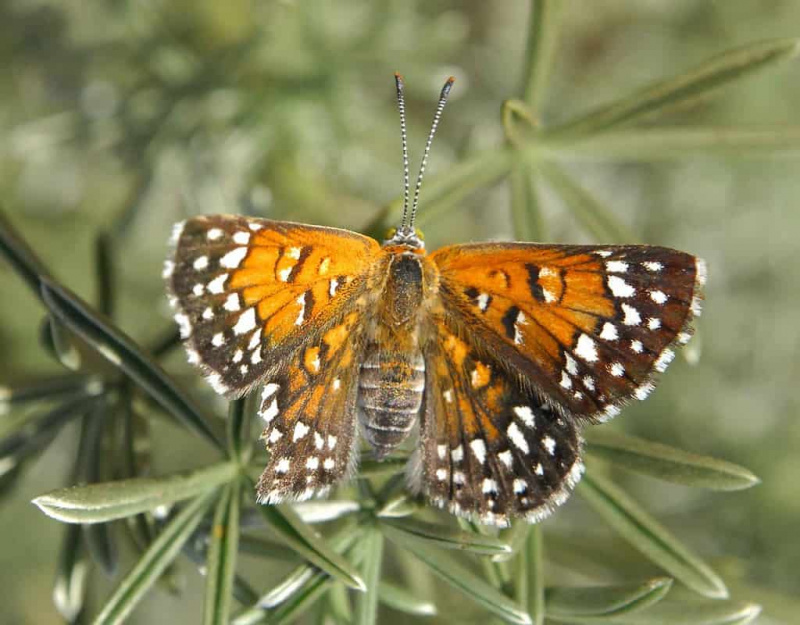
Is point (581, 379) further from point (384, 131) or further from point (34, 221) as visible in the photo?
point (34, 221)

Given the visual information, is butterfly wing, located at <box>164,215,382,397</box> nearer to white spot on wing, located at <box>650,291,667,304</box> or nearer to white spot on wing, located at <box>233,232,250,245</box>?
white spot on wing, located at <box>233,232,250,245</box>

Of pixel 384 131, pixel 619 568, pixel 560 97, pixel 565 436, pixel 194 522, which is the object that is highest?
pixel 560 97

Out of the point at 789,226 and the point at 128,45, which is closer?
the point at 128,45

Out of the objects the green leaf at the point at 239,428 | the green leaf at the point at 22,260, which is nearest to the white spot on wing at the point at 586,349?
the green leaf at the point at 239,428

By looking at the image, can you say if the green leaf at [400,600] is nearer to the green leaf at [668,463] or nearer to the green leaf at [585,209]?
the green leaf at [668,463]

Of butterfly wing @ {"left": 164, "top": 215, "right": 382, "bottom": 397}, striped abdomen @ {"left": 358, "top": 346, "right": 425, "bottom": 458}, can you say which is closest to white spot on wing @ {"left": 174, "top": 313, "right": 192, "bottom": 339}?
butterfly wing @ {"left": 164, "top": 215, "right": 382, "bottom": 397}

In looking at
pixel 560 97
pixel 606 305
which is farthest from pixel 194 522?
pixel 560 97

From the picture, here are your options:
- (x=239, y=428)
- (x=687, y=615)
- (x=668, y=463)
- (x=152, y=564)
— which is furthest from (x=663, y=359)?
(x=152, y=564)
